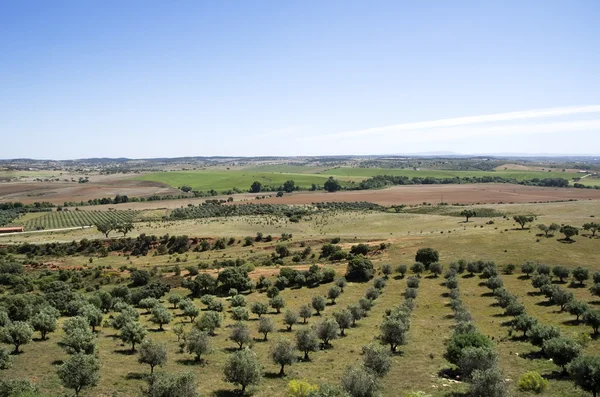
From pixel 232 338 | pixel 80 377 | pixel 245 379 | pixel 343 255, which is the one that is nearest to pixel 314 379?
pixel 245 379

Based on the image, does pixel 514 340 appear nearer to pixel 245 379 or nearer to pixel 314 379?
pixel 314 379

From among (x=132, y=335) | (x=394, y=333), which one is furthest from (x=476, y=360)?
(x=132, y=335)

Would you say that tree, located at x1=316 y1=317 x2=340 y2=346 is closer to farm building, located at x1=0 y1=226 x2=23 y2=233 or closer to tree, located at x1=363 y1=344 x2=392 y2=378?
tree, located at x1=363 y1=344 x2=392 y2=378

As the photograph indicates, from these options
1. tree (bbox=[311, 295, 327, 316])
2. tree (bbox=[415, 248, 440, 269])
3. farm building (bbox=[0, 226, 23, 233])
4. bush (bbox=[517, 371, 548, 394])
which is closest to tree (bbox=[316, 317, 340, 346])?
tree (bbox=[311, 295, 327, 316])

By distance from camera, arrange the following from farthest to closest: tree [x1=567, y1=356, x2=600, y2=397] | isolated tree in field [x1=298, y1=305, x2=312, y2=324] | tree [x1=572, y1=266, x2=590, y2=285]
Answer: tree [x1=572, y1=266, x2=590, y2=285]
isolated tree in field [x1=298, y1=305, x2=312, y2=324]
tree [x1=567, y1=356, x2=600, y2=397]

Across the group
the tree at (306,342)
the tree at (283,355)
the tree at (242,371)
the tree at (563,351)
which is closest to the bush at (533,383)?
the tree at (563,351)

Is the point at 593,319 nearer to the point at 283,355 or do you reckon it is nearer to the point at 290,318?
the point at 290,318
